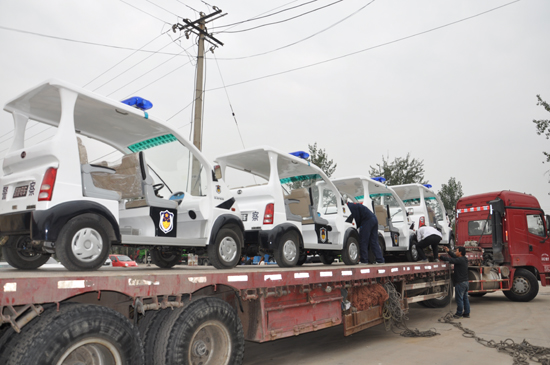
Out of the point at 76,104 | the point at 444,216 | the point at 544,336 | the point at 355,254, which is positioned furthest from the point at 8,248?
the point at 444,216

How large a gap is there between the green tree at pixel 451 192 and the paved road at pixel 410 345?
29930 millimetres

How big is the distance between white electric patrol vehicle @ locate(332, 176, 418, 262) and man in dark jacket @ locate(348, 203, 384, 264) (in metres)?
0.86

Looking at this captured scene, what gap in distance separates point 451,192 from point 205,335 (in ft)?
124

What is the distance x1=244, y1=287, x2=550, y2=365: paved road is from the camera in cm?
543

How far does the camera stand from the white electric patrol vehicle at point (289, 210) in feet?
21.0

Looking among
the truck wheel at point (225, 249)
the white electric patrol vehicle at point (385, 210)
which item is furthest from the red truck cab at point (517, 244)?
the truck wheel at point (225, 249)

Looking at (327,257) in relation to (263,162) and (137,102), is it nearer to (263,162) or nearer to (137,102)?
(263,162)

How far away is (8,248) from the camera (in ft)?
14.2

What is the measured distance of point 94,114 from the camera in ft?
15.7

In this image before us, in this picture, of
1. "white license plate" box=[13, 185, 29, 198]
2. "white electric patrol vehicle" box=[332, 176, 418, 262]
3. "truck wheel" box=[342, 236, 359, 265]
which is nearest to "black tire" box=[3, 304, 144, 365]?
"white license plate" box=[13, 185, 29, 198]

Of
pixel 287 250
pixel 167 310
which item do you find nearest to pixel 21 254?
pixel 167 310

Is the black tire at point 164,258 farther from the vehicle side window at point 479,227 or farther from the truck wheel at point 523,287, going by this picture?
the truck wheel at point 523,287

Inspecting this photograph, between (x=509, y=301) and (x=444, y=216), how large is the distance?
9.13 feet

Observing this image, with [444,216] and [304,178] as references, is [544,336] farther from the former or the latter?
[444,216]
